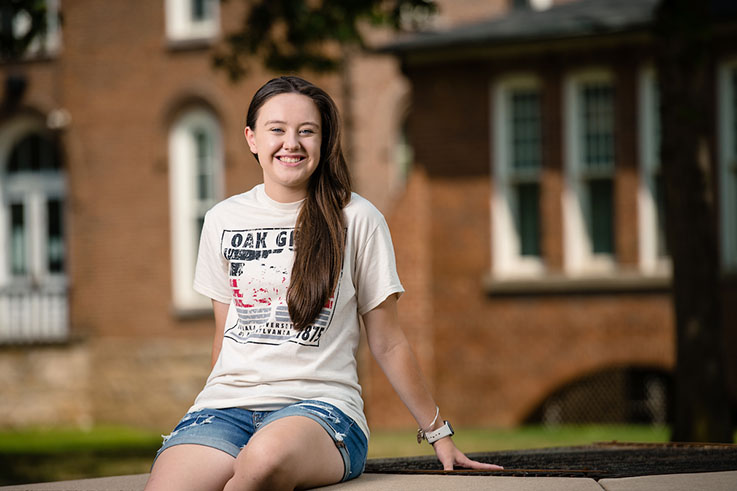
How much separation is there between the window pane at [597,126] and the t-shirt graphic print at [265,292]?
476 inches

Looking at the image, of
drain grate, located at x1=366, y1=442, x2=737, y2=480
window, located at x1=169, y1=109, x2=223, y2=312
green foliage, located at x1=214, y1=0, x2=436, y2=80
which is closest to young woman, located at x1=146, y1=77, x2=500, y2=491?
drain grate, located at x1=366, y1=442, x2=737, y2=480

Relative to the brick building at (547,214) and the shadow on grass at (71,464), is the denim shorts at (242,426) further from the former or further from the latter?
the brick building at (547,214)

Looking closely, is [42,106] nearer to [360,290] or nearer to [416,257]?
[416,257]

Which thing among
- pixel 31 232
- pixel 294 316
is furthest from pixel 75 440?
pixel 294 316

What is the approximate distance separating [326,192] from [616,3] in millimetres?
13001

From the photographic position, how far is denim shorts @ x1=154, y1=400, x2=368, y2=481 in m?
3.71

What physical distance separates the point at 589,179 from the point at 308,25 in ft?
17.4

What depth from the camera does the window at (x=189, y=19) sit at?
2077cm

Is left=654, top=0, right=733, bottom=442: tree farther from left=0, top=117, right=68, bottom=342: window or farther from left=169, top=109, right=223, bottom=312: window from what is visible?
left=0, top=117, right=68, bottom=342: window

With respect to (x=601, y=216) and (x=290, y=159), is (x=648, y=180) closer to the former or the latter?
(x=601, y=216)

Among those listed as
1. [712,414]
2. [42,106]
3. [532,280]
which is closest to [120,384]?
[42,106]

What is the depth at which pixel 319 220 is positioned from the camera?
3887 mm

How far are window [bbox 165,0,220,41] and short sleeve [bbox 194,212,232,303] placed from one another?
17.2m

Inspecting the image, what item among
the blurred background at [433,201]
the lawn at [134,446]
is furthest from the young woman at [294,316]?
the lawn at [134,446]
